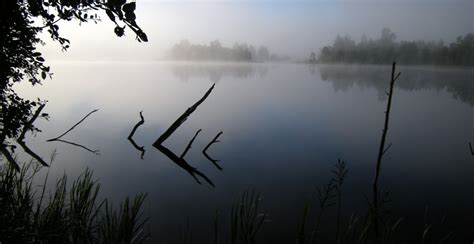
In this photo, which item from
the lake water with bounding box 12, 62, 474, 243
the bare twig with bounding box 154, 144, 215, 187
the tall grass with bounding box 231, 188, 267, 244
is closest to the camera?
the tall grass with bounding box 231, 188, 267, 244

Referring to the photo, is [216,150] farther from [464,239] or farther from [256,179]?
[464,239]

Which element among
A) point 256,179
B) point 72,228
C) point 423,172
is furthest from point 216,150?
point 72,228

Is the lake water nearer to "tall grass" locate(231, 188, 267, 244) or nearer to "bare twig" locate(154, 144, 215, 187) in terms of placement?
"bare twig" locate(154, 144, 215, 187)

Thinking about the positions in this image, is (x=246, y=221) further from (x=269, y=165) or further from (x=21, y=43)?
(x=269, y=165)

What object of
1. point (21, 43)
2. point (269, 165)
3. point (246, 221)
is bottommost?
point (269, 165)

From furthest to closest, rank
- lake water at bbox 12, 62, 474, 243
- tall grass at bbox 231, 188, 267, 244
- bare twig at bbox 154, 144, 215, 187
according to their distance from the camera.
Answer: bare twig at bbox 154, 144, 215, 187 → lake water at bbox 12, 62, 474, 243 → tall grass at bbox 231, 188, 267, 244

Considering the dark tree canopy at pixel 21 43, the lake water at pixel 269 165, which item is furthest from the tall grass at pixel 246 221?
the dark tree canopy at pixel 21 43

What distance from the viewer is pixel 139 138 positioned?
34.2 ft

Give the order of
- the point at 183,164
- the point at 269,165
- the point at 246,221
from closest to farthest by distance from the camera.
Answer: the point at 246,221, the point at 183,164, the point at 269,165

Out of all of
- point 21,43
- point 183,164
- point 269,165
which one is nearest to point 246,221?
point 21,43

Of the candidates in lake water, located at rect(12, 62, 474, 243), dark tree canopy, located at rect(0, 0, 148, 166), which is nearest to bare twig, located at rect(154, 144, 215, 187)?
lake water, located at rect(12, 62, 474, 243)

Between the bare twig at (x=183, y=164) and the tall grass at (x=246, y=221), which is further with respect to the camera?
the bare twig at (x=183, y=164)

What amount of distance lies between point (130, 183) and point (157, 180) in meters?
0.57

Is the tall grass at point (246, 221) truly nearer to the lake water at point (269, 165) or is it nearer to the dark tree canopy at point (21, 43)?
the lake water at point (269, 165)
